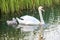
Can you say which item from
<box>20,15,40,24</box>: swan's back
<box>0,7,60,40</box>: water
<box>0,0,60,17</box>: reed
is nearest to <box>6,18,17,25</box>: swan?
<box>0,7,60,40</box>: water

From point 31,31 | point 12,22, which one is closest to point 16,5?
point 12,22

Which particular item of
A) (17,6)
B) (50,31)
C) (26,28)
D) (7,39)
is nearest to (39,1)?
(17,6)

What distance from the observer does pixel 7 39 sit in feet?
22.9

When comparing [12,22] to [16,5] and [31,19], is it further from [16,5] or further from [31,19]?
[16,5]

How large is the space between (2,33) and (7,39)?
585 millimetres

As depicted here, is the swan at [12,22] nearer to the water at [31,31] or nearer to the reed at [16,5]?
the water at [31,31]

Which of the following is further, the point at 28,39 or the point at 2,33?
the point at 2,33

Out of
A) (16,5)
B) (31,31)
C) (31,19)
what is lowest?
(31,31)

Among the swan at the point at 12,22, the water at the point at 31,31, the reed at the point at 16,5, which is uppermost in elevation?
the reed at the point at 16,5

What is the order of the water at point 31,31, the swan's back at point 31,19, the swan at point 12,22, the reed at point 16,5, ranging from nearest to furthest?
the water at point 31,31
the swan at point 12,22
the swan's back at point 31,19
the reed at point 16,5

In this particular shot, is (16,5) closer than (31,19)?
No

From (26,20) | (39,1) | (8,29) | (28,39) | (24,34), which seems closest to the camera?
(28,39)

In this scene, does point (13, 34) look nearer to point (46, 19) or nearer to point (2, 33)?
point (2, 33)

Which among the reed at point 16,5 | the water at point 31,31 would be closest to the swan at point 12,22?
the water at point 31,31
